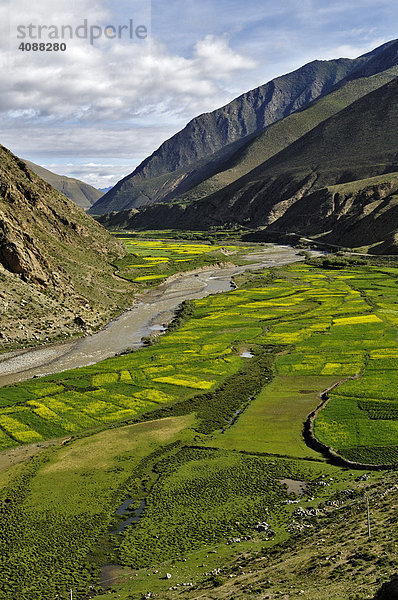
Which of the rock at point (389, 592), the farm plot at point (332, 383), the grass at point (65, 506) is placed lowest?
the grass at point (65, 506)

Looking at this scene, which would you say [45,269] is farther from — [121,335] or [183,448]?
[183,448]

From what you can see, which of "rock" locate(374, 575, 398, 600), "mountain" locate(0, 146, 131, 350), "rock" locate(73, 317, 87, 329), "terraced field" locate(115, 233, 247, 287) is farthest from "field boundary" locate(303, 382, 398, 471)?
"terraced field" locate(115, 233, 247, 287)

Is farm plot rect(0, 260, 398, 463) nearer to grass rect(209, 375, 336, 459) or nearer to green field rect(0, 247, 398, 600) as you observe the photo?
grass rect(209, 375, 336, 459)

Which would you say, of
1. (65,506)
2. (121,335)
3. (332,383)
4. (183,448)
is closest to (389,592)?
(65,506)

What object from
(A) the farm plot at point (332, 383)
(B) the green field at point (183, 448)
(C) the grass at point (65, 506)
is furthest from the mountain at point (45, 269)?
(C) the grass at point (65, 506)

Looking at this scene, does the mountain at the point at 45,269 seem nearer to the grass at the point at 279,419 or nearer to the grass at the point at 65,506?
the grass at the point at 65,506

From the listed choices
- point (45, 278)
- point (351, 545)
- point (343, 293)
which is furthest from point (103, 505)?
point (343, 293)

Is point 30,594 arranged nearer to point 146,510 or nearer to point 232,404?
point 146,510
